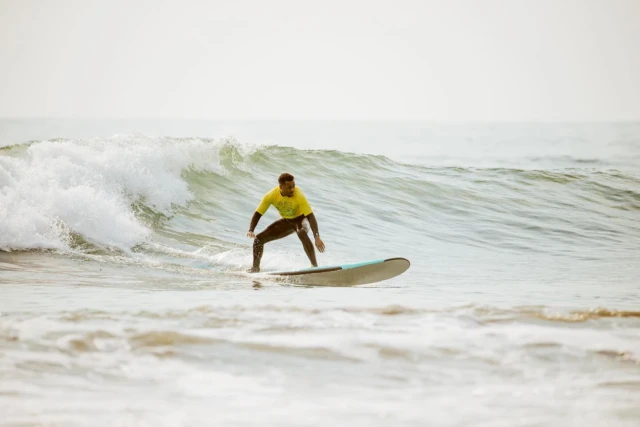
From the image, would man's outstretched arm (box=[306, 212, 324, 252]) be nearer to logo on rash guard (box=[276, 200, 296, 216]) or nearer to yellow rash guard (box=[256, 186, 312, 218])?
yellow rash guard (box=[256, 186, 312, 218])

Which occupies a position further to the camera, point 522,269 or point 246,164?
point 246,164

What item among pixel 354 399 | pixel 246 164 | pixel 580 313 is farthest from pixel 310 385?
pixel 246 164

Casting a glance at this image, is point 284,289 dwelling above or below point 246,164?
below

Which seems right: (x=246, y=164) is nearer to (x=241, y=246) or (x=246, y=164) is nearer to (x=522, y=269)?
(x=241, y=246)

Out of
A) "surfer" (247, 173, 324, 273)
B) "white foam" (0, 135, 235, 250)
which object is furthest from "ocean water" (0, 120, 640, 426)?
"surfer" (247, 173, 324, 273)

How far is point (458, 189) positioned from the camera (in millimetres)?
22125

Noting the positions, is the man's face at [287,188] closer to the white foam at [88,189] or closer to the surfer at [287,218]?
the surfer at [287,218]

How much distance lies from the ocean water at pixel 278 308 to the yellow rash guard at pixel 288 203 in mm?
1144

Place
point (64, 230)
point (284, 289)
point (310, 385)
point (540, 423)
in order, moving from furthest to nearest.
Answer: point (64, 230) < point (284, 289) < point (310, 385) < point (540, 423)

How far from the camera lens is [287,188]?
1020 cm

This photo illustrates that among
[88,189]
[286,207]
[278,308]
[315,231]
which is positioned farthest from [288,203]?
[88,189]

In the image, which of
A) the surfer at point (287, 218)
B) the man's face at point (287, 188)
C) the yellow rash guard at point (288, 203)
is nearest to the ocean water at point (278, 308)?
the surfer at point (287, 218)

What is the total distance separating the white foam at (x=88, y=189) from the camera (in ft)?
39.5

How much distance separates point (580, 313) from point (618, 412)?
2638mm
